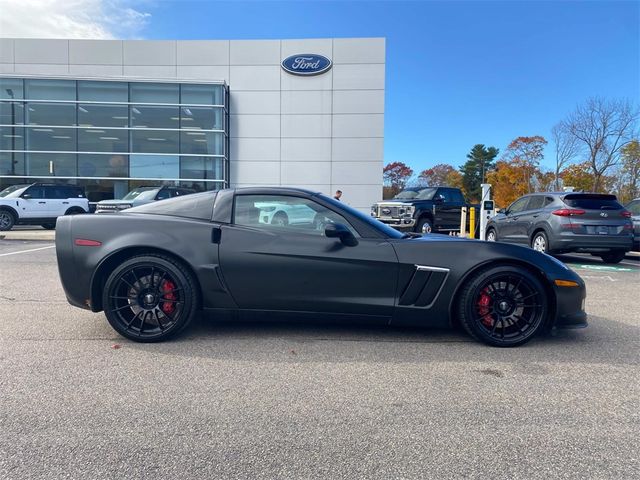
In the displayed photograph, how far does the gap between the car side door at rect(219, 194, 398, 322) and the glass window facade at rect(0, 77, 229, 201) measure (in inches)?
797

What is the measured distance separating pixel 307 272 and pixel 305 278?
5 centimetres

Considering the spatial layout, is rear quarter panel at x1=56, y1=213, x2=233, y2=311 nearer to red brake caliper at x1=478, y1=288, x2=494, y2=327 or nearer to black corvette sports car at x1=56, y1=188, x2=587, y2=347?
black corvette sports car at x1=56, y1=188, x2=587, y2=347

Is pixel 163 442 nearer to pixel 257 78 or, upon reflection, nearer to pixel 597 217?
pixel 597 217

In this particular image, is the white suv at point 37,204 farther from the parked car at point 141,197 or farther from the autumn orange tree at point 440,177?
the autumn orange tree at point 440,177

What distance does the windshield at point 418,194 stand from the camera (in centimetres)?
1606

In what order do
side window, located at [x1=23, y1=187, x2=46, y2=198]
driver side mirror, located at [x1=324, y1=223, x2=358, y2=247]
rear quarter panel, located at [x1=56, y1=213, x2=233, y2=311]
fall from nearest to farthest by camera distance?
driver side mirror, located at [x1=324, y1=223, x2=358, y2=247] → rear quarter panel, located at [x1=56, y1=213, x2=233, y2=311] → side window, located at [x1=23, y1=187, x2=46, y2=198]

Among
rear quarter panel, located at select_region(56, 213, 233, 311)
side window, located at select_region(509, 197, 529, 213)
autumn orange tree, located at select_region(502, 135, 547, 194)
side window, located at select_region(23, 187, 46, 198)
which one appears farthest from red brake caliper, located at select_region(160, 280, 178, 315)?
autumn orange tree, located at select_region(502, 135, 547, 194)

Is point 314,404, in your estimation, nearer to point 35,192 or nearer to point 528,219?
point 528,219

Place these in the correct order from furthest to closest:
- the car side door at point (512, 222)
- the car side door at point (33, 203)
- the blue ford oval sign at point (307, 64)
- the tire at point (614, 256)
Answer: the blue ford oval sign at point (307, 64), the car side door at point (33, 203), the car side door at point (512, 222), the tire at point (614, 256)

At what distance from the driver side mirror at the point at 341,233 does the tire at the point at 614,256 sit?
8.71m

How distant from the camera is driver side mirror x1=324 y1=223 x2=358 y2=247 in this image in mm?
3832

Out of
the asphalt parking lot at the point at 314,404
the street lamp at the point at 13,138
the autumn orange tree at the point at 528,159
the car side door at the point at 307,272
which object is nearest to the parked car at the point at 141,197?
the street lamp at the point at 13,138

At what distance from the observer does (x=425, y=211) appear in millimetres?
15555

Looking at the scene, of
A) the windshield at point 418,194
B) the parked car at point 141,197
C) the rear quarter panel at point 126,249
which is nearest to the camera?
the rear quarter panel at point 126,249
